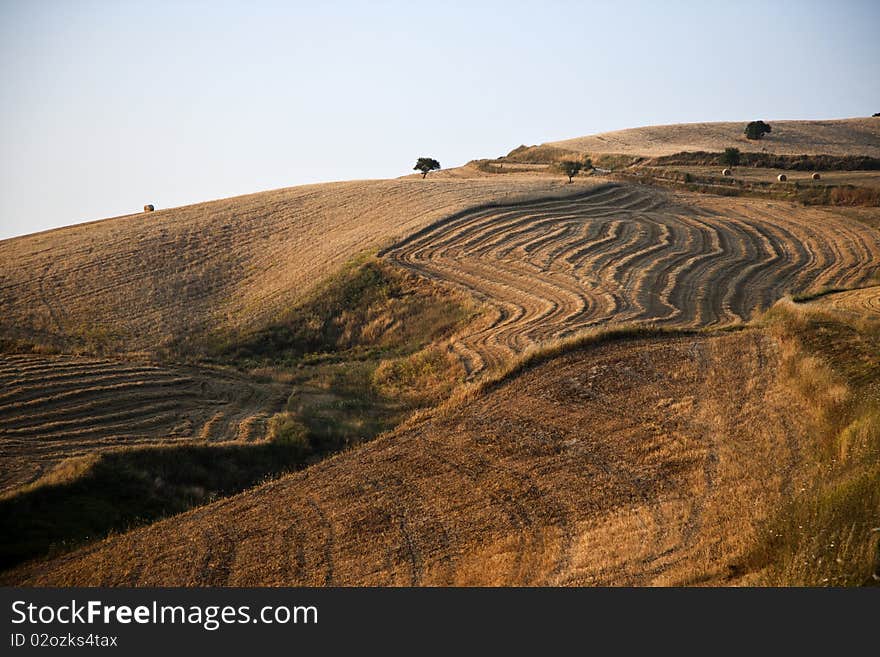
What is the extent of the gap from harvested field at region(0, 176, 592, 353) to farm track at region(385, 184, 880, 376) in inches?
152

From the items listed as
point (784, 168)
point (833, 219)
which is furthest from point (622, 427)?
point (784, 168)

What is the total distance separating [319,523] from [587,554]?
17.5 ft

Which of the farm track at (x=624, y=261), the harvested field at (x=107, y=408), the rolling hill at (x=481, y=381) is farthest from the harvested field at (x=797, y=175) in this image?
the harvested field at (x=107, y=408)

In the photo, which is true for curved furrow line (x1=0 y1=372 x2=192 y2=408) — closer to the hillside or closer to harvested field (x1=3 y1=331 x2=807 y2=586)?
harvested field (x1=3 y1=331 x2=807 y2=586)

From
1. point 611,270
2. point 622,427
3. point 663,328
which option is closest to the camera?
point 622,427

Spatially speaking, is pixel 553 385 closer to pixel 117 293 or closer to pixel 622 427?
pixel 622 427

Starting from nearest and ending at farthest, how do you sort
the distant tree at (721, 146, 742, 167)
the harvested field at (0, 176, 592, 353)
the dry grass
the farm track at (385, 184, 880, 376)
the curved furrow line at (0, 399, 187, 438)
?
the dry grass
the curved furrow line at (0, 399, 187, 438)
the farm track at (385, 184, 880, 376)
the harvested field at (0, 176, 592, 353)
the distant tree at (721, 146, 742, 167)

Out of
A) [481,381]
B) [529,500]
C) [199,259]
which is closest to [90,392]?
[481,381]

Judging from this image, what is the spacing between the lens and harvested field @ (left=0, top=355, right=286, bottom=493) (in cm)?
2127

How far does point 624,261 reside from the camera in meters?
36.6

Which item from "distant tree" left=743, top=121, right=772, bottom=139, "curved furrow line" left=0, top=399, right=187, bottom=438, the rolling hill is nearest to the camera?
the rolling hill

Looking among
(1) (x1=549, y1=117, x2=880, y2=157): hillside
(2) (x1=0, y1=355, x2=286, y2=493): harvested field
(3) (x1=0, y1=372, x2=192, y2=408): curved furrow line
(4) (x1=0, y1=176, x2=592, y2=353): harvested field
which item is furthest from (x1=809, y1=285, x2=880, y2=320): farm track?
(1) (x1=549, y1=117, x2=880, y2=157): hillside

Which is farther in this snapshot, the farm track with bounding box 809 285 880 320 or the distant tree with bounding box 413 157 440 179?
the distant tree with bounding box 413 157 440 179

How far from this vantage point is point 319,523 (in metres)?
15.7
